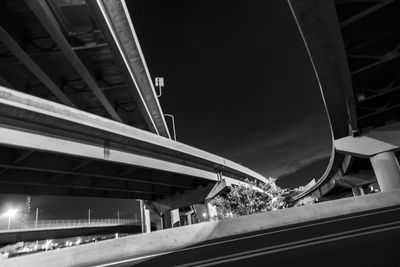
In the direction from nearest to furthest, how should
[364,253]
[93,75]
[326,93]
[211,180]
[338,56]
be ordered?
[364,253], [338,56], [326,93], [93,75], [211,180]

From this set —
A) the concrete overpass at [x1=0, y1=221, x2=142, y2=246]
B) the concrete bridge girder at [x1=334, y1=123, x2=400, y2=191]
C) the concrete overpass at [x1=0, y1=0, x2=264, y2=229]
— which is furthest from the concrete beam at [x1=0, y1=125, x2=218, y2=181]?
the concrete overpass at [x1=0, y1=221, x2=142, y2=246]

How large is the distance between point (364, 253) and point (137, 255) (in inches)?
293

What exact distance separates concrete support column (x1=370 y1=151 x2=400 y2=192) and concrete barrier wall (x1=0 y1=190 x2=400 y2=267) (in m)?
11.6

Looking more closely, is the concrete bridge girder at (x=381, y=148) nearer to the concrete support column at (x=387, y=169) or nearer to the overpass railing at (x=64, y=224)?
the concrete support column at (x=387, y=169)

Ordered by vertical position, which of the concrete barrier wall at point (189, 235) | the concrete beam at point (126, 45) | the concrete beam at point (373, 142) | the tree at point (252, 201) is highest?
the concrete beam at point (126, 45)

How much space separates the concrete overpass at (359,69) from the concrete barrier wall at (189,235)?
590 centimetres

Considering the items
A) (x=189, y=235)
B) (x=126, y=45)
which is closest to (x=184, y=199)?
(x=126, y=45)

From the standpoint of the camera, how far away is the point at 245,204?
22.2 m

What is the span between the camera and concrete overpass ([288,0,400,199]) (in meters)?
9.98

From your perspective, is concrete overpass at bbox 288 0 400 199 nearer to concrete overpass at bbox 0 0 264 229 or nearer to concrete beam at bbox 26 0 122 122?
concrete overpass at bbox 0 0 264 229

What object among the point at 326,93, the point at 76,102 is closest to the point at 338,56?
the point at 326,93

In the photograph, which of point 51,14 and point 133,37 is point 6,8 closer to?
point 51,14

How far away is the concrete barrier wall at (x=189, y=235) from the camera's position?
8883 millimetres

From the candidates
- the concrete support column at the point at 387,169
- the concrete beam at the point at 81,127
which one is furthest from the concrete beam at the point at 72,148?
the concrete support column at the point at 387,169
